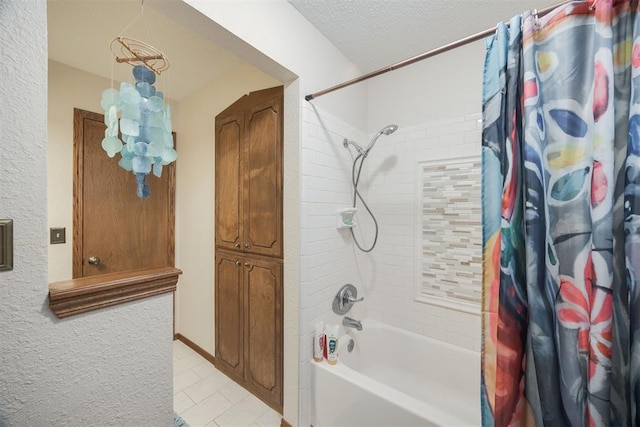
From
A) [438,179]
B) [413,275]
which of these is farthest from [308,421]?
[438,179]

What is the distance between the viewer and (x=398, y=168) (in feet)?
6.68

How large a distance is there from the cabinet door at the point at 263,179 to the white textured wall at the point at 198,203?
1.55ft

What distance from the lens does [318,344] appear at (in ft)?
5.16

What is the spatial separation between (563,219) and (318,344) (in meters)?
1.34

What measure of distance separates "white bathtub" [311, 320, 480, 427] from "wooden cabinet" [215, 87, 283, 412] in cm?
41

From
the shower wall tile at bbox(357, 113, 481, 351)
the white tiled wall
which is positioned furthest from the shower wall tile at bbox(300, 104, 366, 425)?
the shower wall tile at bbox(357, 113, 481, 351)

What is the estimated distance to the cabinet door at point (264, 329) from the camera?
1690 millimetres

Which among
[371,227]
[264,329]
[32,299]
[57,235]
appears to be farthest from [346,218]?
[57,235]

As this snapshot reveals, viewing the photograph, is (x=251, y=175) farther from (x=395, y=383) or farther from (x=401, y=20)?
(x=395, y=383)

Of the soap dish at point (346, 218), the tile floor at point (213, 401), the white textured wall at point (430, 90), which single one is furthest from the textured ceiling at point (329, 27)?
the tile floor at point (213, 401)

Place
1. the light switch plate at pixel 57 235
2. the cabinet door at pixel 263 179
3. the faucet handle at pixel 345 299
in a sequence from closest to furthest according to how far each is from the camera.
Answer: the cabinet door at pixel 263 179
the faucet handle at pixel 345 299
the light switch plate at pixel 57 235

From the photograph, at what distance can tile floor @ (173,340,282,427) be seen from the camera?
168 cm

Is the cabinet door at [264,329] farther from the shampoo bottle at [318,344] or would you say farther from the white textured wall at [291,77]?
the shampoo bottle at [318,344]

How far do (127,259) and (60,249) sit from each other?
1.46 feet
